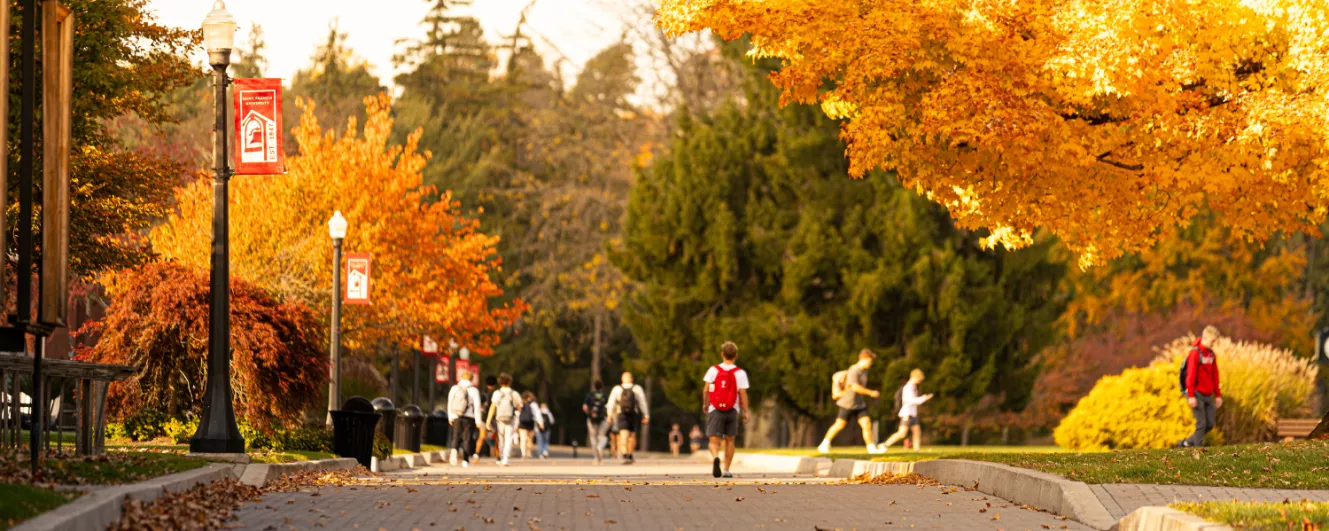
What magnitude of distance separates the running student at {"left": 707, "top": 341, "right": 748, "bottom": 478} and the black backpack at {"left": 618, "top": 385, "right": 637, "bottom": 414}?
10548 mm

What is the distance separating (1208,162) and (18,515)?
13.7 meters

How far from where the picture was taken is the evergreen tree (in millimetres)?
38188

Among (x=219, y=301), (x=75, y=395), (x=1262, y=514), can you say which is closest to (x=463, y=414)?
(x=219, y=301)

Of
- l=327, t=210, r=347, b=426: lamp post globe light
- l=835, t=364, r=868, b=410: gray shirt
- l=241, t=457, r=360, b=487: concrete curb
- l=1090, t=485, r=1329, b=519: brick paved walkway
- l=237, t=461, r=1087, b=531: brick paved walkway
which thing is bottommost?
l=237, t=461, r=1087, b=531: brick paved walkway

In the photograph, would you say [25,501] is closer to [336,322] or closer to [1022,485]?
[1022,485]

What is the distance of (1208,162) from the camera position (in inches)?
763

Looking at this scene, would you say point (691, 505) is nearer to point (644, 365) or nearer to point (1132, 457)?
point (1132, 457)

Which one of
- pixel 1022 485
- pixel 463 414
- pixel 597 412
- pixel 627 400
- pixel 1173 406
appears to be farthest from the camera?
pixel 597 412

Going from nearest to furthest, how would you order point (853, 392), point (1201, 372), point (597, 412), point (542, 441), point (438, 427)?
point (1201, 372), point (853, 392), point (597, 412), point (438, 427), point (542, 441)

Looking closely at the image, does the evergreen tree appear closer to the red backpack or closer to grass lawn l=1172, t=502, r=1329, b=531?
the red backpack

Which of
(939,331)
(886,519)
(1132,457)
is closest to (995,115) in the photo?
(1132,457)

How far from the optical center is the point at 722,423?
70.7 feet

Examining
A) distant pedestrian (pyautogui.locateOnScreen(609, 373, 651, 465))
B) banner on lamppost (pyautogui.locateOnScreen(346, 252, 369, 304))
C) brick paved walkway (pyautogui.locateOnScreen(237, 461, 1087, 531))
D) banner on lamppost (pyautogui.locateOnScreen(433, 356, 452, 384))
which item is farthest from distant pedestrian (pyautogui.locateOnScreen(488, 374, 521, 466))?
brick paved walkway (pyautogui.locateOnScreen(237, 461, 1087, 531))

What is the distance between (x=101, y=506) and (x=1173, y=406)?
21640mm
